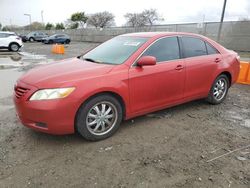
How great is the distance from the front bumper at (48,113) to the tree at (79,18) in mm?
72238

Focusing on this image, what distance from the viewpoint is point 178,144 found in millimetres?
3646

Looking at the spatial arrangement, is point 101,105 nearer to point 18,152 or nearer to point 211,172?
point 18,152

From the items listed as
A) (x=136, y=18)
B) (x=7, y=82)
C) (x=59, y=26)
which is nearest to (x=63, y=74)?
(x=7, y=82)

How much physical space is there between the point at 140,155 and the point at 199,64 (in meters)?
2.34

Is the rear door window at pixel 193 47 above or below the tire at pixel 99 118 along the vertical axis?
above

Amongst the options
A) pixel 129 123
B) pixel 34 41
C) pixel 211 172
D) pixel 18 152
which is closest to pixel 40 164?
pixel 18 152

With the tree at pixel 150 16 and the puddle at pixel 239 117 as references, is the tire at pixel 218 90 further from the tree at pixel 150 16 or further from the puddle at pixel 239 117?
the tree at pixel 150 16

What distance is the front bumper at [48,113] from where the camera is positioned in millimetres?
3256

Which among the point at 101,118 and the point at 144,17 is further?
the point at 144,17

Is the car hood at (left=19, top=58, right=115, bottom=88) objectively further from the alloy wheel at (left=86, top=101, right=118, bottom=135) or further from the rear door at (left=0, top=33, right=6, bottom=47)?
the rear door at (left=0, top=33, right=6, bottom=47)

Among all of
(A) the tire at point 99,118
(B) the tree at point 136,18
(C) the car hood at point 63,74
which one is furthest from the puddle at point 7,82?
(B) the tree at point 136,18

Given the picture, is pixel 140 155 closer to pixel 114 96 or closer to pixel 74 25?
pixel 114 96

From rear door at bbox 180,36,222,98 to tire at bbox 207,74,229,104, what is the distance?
224 mm

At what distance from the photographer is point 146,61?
12.6 ft
